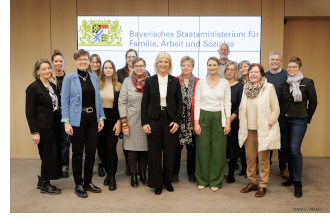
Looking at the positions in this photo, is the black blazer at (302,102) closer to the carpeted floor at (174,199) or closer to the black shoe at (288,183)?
A: the black shoe at (288,183)

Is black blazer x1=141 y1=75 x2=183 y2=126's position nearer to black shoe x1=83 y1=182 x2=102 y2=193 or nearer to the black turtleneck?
the black turtleneck

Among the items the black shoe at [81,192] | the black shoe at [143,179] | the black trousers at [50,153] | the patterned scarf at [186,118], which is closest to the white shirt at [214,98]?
the patterned scarf at [186,118]

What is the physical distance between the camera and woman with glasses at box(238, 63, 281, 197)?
326 cm

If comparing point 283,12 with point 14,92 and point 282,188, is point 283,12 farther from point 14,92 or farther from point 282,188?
point 14,92

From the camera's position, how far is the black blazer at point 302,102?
3416 millimetres

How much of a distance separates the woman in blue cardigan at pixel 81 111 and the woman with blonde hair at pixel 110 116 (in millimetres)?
227

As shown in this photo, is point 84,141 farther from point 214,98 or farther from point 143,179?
point 214,98

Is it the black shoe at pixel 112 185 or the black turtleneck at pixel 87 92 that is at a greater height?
the black turtleneck at pixel 87 92

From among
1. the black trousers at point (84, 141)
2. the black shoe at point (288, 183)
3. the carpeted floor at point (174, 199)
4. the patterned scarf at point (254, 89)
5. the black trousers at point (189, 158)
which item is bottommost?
the carpeted floor at point (174, 199)

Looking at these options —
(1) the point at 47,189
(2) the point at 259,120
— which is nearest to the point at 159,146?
(2) the point at 259,120

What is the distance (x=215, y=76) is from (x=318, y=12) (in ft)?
10.1

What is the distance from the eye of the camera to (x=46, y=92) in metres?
3.40

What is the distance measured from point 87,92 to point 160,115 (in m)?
0.95

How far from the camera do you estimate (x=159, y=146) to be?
3.45m
